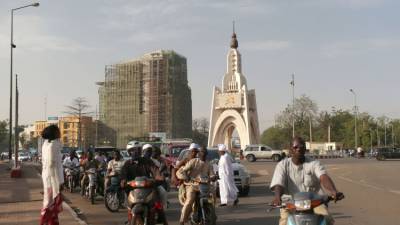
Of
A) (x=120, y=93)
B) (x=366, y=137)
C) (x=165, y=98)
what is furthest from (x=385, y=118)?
(x=120, y=93)

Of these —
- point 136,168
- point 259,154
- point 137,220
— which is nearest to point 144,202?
point 137,220

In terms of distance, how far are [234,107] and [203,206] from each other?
73.8 metres

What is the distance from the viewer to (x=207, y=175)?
1061 cm

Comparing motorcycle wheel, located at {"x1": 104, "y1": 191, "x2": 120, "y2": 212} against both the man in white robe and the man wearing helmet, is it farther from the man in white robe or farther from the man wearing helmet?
the man wearing helmet

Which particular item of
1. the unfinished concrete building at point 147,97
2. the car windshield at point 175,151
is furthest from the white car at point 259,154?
the unfinished concrete building at point 147,97

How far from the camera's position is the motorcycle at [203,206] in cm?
1024

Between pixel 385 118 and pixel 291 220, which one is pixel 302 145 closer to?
pixel 291 220

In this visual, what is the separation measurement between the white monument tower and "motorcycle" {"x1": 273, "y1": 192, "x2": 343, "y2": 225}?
76.9 metres

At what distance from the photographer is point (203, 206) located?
404 inches

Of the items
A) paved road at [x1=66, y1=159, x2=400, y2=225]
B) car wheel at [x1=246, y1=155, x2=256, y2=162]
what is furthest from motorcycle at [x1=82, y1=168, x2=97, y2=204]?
car wheel at [x1=246, y1=155, x2=256, y2=162]

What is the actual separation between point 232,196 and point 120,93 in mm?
101447

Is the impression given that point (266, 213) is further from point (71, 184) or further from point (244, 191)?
point (71, 184)

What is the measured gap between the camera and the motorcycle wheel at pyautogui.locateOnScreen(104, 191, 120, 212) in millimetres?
14117

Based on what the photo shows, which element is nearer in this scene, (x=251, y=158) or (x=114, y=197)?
(x=114, y=197)
